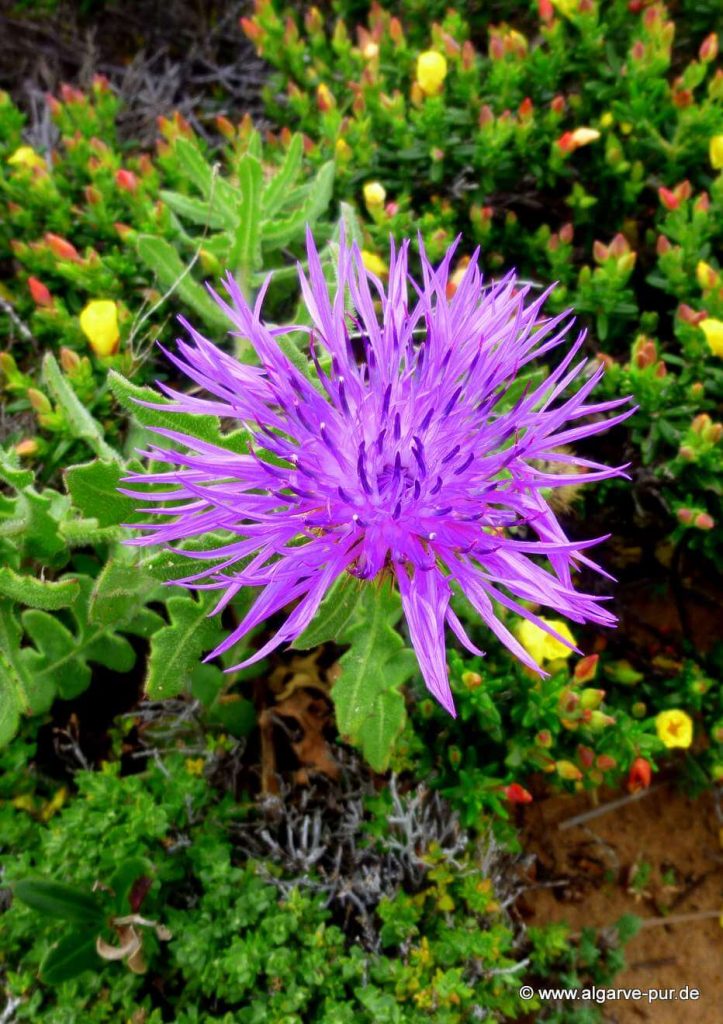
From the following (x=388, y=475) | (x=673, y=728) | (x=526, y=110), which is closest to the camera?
(x=388, y=475)

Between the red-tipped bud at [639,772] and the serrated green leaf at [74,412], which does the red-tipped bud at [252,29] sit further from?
the red-tipped bud at [639,772]

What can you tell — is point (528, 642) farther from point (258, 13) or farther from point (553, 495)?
point (258, 13)

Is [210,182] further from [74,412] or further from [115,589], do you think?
[115,589]

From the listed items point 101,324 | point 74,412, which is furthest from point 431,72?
point 74,412

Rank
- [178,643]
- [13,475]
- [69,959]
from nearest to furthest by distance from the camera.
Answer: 1. [13,475]
2. [178,643]
3. [69,959]

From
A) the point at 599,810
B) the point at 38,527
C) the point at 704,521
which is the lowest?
the point at 599,810

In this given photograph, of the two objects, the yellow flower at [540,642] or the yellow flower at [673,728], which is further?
the yellow flower at [673,728]

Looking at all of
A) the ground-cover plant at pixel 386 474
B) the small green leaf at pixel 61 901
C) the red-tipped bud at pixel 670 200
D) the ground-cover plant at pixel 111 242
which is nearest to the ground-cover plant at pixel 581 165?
the red-tipped bud at pixel 670 200
